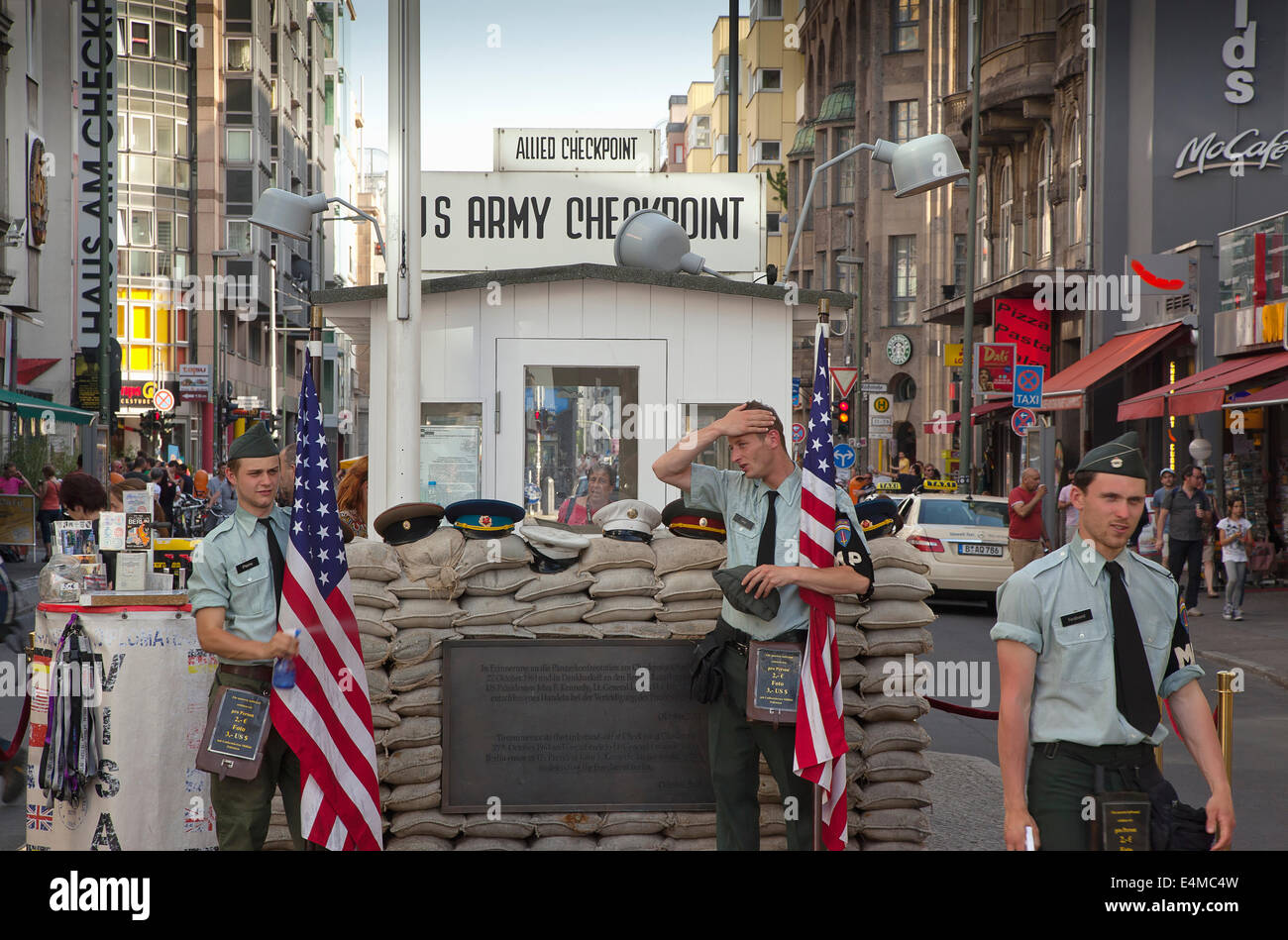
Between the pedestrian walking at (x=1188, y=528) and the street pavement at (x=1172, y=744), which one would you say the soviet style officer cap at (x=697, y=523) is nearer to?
the street pavement at (x=1172, y=744)

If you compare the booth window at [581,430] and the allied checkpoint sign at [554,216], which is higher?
the allied checkpoint sign at [554,216]

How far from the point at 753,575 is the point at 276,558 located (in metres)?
1.82

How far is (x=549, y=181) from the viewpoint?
38.7 ft

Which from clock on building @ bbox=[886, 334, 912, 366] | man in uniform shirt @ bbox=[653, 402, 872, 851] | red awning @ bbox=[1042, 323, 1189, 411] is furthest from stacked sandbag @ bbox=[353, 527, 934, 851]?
clock on building @ bbox=[886, 334, 912, 366]

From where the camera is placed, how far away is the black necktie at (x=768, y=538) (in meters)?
5.52

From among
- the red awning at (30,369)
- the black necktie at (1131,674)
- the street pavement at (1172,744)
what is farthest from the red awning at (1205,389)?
the red awning at (30,369)

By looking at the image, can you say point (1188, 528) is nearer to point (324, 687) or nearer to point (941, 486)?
point (941, 486)

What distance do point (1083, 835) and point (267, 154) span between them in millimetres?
71943

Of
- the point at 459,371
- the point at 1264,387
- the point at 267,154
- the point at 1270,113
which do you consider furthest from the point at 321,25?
the point at 459,371

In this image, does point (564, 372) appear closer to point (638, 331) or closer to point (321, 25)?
point (638, 331)

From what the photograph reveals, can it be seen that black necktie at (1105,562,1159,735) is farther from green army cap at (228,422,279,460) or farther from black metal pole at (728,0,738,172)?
black metal pole at (728,0,738,172)

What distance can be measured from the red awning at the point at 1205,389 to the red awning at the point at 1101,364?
262cm

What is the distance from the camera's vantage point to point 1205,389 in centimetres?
1948
